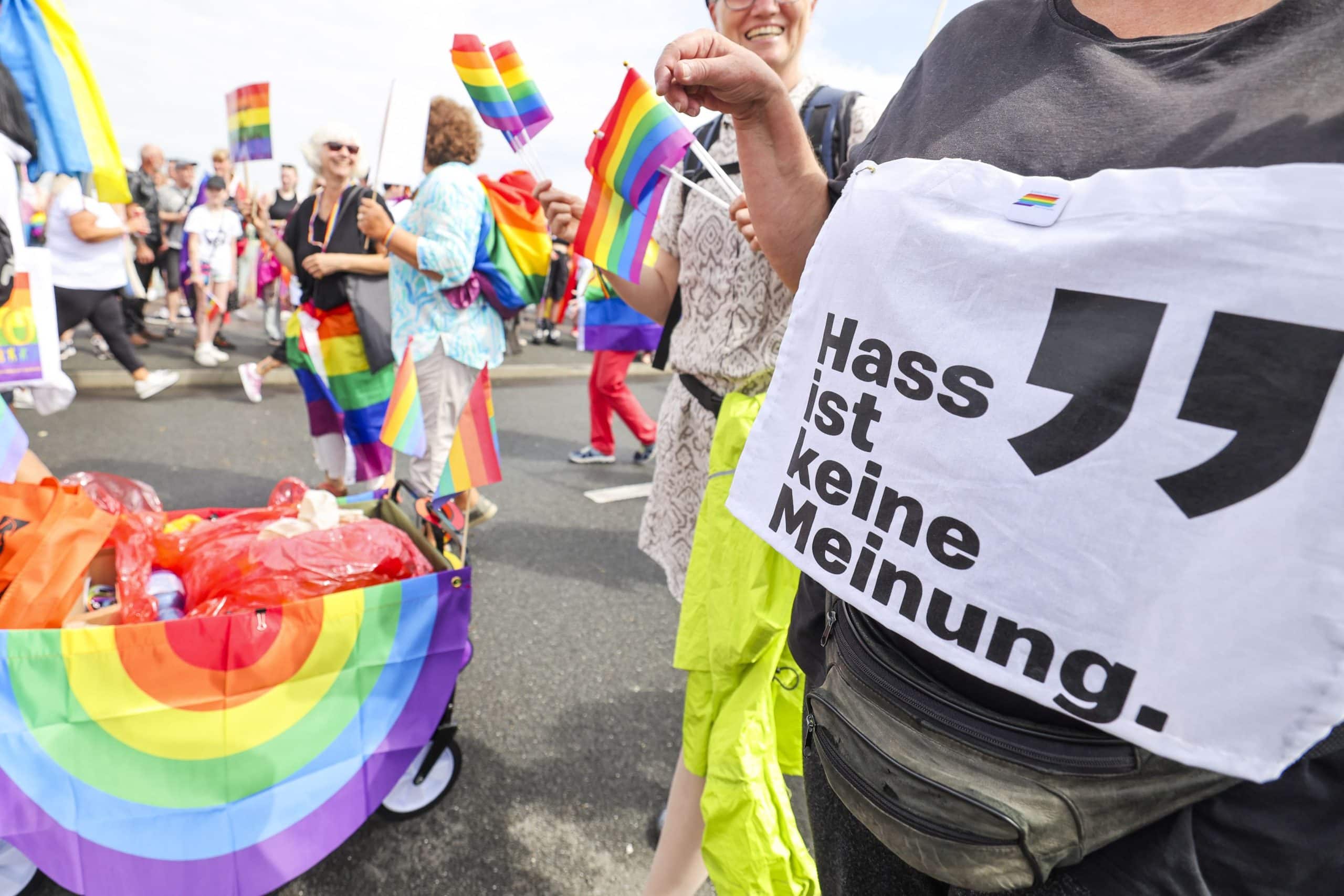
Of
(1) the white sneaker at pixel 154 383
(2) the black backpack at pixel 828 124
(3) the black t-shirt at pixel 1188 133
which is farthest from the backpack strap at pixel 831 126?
(1) the white sneaker at pixel 154 383

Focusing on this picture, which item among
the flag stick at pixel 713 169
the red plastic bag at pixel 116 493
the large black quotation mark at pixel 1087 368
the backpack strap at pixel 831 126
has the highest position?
the backpack strap at pixel 831 126

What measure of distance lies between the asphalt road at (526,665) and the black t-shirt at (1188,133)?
1473 mm

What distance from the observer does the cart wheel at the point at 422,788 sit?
6.31ft

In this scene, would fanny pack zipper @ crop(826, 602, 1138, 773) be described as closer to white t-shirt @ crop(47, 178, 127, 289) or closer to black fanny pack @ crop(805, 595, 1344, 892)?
black fanny pack @ crop(805, 595, 1344, 892)

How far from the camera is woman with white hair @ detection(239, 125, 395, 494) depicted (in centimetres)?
333

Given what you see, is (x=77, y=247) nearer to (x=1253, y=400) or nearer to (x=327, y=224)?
(x=327, y=224)

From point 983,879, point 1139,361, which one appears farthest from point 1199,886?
point 1139,361

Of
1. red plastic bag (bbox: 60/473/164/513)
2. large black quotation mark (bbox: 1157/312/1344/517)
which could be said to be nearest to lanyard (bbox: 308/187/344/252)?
red plastic bag (bbox: 60/473/164/513)

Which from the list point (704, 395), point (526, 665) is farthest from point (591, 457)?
point (704, 395)

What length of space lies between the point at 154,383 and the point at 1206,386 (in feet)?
22.2

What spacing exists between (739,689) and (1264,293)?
106 centimetres

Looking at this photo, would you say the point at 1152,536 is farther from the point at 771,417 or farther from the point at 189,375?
the point at 189,375

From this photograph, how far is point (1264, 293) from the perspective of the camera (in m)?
0.53

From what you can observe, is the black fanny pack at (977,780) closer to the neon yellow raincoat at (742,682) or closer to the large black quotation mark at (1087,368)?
the large black quotation mark at (1087,368)
